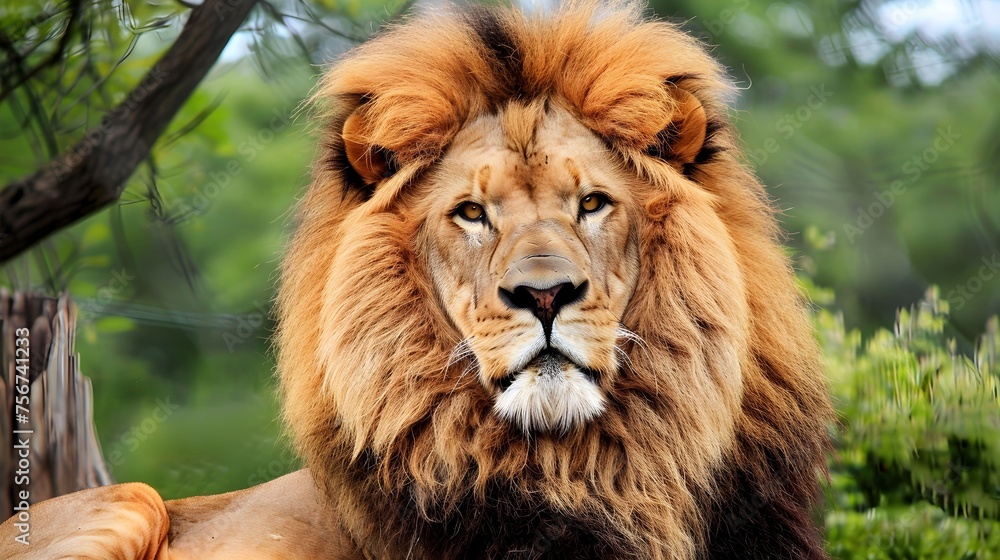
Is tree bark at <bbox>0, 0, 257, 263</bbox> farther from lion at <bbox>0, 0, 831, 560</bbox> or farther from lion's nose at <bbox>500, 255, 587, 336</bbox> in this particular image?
lion's nose at <bbox>500, 255, 587, 336</bbox>

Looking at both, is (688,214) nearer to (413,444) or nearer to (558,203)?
(558,203)

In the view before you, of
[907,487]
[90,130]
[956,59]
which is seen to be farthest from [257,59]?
[956,59]

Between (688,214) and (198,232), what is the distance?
174 inches

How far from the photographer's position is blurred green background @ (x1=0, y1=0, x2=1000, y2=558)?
152 inches

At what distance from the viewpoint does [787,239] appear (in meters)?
2.95

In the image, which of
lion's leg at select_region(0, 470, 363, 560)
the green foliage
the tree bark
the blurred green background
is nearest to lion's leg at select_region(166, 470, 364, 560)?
lion's leg at select_region(0, 470, 363, 560)

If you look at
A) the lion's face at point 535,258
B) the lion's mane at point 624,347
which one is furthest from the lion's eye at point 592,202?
the lion's mane at point 624,347

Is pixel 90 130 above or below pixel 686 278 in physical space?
below

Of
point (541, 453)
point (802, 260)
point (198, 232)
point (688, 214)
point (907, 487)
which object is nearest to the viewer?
point (541, 453)

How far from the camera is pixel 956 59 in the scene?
6406 mm

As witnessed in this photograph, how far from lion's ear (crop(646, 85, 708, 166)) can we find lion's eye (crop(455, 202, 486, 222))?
1.64 feet

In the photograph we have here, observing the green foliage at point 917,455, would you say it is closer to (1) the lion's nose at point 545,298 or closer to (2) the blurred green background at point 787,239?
(2) the blurred green background at point 787,239

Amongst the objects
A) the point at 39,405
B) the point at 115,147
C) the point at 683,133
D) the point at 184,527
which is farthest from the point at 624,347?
the point at 39,405

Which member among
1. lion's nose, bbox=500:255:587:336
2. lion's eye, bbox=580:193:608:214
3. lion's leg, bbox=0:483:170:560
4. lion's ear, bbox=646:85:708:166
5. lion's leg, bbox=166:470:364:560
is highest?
lion's ear, bbox=646:85:708:166
